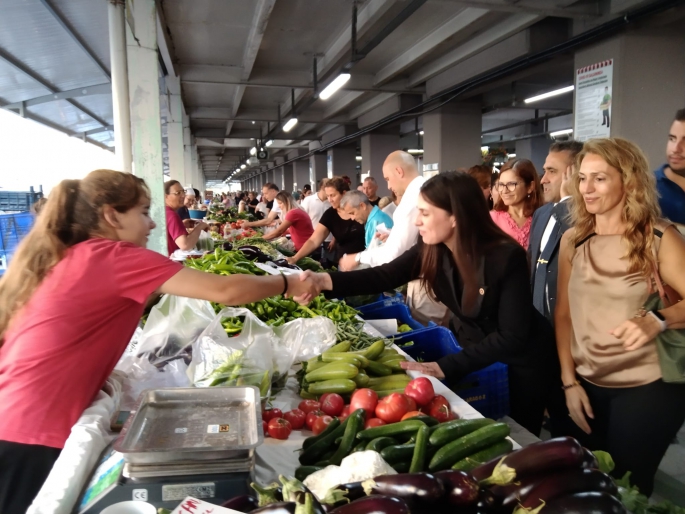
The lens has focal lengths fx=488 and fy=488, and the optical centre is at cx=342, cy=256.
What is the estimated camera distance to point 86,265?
5.61ft

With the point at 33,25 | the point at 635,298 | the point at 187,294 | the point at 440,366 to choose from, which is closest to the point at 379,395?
the point at 440,366

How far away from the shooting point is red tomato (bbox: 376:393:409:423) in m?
1.80

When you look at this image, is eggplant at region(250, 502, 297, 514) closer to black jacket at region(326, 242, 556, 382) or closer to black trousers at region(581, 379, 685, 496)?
black jacket at region(326, 242, 556, 382)

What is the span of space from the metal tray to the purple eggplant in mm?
730

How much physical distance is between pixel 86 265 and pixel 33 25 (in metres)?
7.42

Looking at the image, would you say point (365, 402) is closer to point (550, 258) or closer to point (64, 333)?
point (64, 333)

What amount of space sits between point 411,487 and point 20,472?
1420mm

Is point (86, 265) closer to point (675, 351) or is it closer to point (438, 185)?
point (438, 185)

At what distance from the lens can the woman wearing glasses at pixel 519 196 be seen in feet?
13.1

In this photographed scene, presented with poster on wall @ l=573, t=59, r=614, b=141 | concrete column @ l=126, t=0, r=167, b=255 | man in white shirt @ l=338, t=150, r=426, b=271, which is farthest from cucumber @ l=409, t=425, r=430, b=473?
poster on wall @ l=573, t=59, r=614, b=141

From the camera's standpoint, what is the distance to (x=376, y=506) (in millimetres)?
912

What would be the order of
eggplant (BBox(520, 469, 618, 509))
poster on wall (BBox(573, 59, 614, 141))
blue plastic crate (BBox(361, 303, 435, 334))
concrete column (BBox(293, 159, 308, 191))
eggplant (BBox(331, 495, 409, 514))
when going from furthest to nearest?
concrete column (BBox(293, 159, 308, 191)) < poster on wall (BBox(573, 59, 614, 141)) < blue plastic crate (BBox(361, 303, 435, 334)) < eggplant (BBox(520, 469, 618, 509)) < eggplant (BBox(331, 495, 409, 514))

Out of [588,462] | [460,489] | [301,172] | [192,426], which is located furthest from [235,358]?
[301,172]

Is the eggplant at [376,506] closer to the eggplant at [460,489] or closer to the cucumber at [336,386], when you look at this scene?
the eggplant at [460,489]
